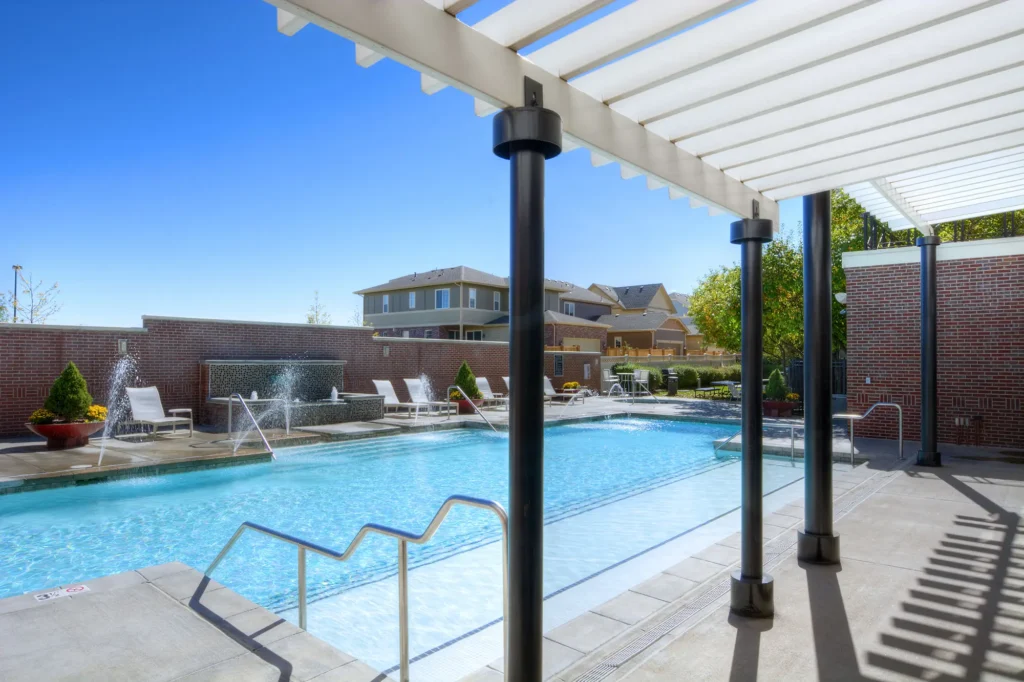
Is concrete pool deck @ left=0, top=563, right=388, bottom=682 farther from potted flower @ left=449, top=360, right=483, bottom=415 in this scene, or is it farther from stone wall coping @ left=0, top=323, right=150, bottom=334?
potted flower @ left=449, top=360, right=483, bottom=415

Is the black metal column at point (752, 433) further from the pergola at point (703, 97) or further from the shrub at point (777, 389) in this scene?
the shrub at point (777, 389)

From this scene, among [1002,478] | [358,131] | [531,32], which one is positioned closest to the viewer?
[531,32]

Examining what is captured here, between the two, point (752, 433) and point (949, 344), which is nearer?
point (752, 433)

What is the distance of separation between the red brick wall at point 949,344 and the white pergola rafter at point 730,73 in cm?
838

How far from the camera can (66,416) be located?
10578 millimetres

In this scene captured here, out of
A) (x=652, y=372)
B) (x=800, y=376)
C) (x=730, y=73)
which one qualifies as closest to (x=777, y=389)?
(x=800, y=376)

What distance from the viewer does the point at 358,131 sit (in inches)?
1289

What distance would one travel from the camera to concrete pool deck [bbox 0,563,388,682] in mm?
2896

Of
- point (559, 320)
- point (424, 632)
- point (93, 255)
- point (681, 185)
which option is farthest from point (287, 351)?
point (93, 255)

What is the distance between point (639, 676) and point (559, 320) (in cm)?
3135

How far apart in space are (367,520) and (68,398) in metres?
7.09

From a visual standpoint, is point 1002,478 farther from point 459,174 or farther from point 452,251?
point 452,251

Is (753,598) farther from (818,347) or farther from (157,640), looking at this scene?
(157,640)

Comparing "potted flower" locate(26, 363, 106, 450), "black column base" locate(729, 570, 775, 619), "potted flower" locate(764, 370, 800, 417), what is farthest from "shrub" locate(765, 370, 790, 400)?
"potted flower" locate(26, 363, 106, 450)
